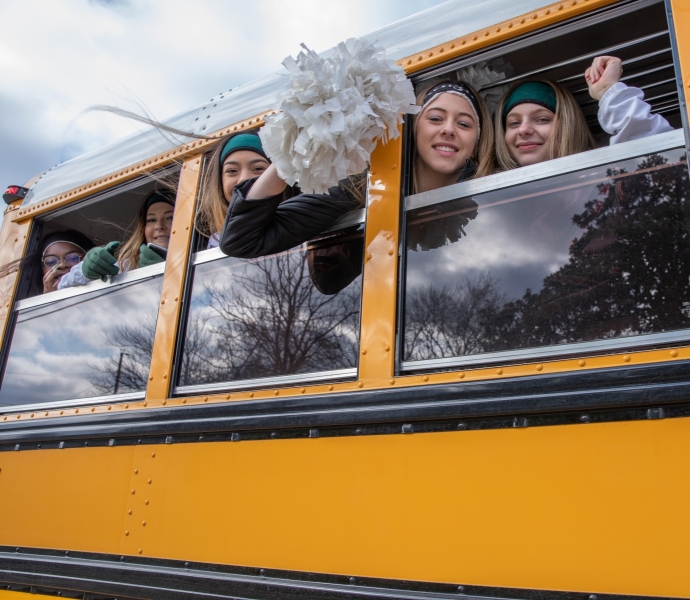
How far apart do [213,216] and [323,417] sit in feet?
2.95

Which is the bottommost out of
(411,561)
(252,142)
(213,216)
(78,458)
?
(411,561)

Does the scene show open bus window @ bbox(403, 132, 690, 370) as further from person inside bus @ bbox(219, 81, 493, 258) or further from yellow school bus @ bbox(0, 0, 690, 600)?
person inside bus @ bbox(219, 81, 493, 258)

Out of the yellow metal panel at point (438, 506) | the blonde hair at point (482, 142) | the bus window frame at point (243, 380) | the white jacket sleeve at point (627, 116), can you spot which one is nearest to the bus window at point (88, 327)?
the bus window frame at point (243, 380)

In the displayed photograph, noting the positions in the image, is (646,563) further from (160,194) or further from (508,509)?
(160,194)

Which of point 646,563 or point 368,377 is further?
point 368,377

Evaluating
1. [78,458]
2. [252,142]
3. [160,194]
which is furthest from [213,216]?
[78,458]

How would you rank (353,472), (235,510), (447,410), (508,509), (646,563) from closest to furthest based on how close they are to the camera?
(646,563) → (508,509) → (447,410) → (353,472) → (235,510)

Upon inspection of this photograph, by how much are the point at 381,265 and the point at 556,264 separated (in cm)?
42

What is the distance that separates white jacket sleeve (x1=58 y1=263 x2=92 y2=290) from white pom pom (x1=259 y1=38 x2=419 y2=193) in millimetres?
1169

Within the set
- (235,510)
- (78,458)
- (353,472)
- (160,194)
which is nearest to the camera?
(353,472)

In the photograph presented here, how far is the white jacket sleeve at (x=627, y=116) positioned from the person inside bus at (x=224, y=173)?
1062 mm

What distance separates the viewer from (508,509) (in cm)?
A: 128

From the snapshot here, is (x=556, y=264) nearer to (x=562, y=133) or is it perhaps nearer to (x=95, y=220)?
(x=562, y=133)

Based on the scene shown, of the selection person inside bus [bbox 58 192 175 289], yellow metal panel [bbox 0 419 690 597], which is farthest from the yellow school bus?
person inside bus [bbox 58 192 175 289]
